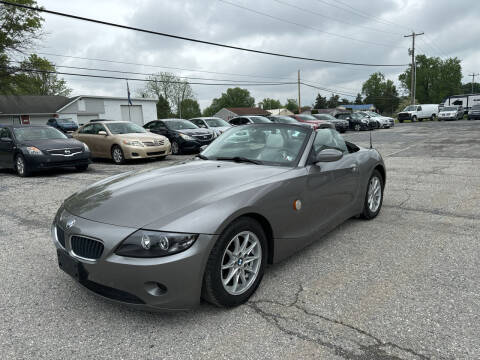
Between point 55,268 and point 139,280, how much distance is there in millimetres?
1713

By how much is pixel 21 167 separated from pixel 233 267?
29.4 ft

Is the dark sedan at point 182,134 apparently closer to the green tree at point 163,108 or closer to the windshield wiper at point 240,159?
the windshield wiper at point 240,159

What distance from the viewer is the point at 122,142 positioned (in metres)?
11.6

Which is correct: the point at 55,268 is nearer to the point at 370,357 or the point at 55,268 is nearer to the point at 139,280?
the point at 139,280

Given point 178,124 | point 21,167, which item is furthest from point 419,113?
point 21,167

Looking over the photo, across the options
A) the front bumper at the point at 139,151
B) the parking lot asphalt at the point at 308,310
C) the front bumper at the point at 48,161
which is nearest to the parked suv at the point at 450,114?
the front bumper at the point at 139,151

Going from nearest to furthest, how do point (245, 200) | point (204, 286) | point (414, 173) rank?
point (204, 286) → point (245, 200) → point (414, 173)

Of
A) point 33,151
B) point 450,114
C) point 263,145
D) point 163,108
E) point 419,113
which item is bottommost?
point 33,151

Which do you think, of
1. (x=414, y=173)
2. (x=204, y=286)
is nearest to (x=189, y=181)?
(x=204, y=286)

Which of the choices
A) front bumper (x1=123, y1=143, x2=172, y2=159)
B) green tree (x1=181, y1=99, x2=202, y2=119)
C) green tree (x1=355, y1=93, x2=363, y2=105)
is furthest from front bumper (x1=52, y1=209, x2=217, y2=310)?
green tree (x1=355, y1=93, x2=363, y2=105)

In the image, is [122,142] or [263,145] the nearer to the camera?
[263,145]

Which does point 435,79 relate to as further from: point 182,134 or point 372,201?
point 372,201

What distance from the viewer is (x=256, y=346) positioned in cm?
225

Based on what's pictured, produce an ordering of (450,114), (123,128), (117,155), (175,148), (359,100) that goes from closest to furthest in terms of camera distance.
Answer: (117,155)
(123,128)
(175,148)
(450,114)
(359,100)
